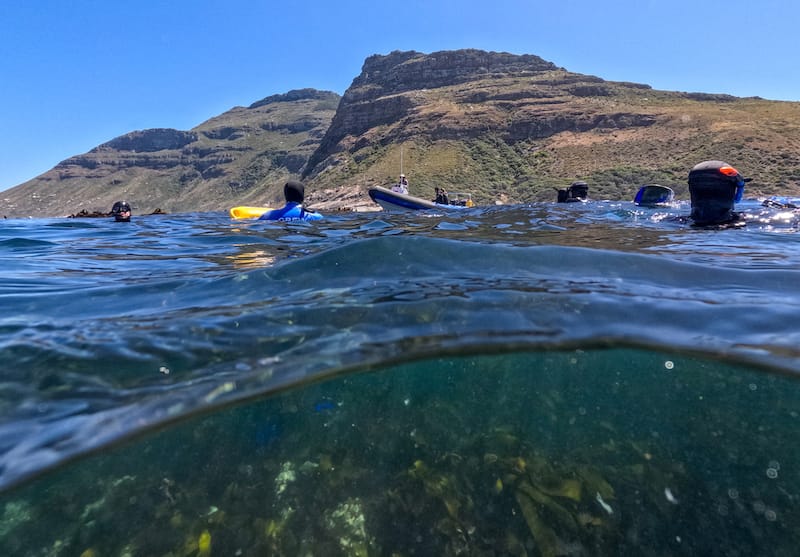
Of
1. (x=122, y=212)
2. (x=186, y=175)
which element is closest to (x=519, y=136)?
(x=122, y=212)

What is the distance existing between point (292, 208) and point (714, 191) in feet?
34.5

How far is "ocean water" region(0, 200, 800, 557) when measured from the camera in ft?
6.33

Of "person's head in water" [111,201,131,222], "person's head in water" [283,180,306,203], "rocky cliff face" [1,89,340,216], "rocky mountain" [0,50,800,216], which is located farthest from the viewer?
"rocky cliff face" [1,89,340,216]

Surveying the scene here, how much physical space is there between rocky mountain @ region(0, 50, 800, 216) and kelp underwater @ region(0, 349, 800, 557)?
204 feet

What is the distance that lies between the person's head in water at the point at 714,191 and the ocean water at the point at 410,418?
3.45m

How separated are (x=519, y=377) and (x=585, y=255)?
2978 mm

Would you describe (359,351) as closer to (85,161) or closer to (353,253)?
(353,253)

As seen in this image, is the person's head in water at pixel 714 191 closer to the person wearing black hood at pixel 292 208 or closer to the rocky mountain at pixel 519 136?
the person wearing black hood at pixel 292 208

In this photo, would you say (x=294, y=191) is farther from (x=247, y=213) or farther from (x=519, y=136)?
(x=519, y=136)

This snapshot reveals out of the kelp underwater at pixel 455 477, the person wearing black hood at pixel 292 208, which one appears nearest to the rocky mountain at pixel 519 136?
the person wearing black hood at pixel 292 208

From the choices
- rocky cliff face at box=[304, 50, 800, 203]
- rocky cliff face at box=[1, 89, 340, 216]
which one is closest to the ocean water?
rocky cliff face at box=[304, 50, 800, 203]

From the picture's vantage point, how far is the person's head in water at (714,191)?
7.14 metres

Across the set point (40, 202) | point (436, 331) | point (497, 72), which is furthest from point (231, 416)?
point (40, 202)

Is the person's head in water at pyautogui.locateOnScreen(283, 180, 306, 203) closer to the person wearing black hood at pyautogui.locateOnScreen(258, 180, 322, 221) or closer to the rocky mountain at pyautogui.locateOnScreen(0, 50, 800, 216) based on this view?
the person wearing black hood at pyautogui.locateOnScreen(258, 180, 322, 221)
